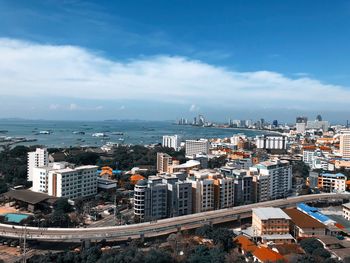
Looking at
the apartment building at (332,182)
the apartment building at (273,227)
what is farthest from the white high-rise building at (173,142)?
the apartment building at (273,227)

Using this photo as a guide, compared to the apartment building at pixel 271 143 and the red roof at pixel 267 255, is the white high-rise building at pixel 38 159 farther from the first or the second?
the apartment building at pixel 271 143

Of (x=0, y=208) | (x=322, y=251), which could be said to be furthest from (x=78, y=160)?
(x=322, y=251)

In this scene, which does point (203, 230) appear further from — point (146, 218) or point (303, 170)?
point (303, 170)

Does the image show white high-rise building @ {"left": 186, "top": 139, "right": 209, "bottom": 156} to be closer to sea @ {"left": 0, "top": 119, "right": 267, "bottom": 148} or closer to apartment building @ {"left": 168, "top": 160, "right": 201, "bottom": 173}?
apartment building @ {"left": 168, "top": 160, "right": 201, "bottom": 173}

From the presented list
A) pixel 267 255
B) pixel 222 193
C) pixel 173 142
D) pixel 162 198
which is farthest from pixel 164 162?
pixel 173 142

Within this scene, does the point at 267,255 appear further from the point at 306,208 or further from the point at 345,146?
the point at 345,146

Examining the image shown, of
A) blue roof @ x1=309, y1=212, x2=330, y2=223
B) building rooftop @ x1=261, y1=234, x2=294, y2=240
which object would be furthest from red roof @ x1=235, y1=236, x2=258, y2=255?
blue roof @ x1=309, y1=212, x2=330, y2=223
